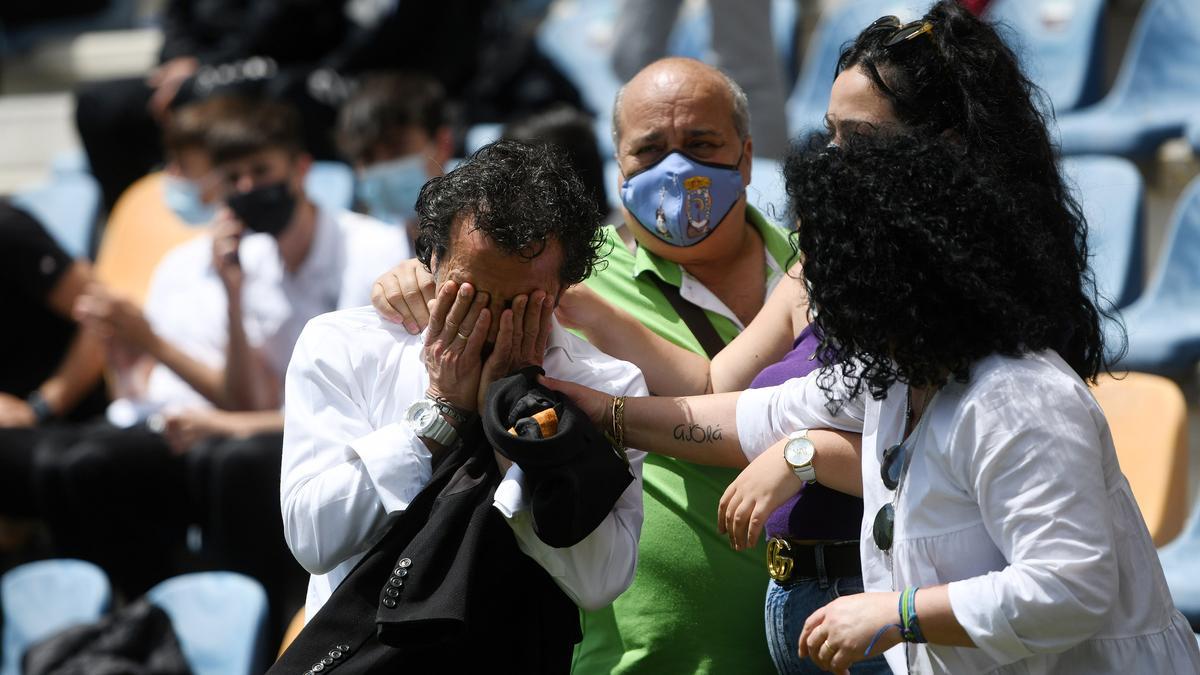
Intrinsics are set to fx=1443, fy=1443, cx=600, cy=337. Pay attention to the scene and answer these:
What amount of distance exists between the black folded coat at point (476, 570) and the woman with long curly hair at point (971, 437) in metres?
0.36

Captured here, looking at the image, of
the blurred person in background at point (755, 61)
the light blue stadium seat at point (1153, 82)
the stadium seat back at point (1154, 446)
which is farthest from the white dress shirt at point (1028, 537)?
the light blue stadium seat at point (1153, 82)

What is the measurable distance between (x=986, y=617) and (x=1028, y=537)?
0.36 ft

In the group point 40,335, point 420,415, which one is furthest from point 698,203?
point 40,335

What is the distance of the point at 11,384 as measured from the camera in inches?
198

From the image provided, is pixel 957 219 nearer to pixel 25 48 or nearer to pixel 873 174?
pixel 873 174

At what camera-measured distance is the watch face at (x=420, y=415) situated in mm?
2037

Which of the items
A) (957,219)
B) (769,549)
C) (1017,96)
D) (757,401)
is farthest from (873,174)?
(769,549)

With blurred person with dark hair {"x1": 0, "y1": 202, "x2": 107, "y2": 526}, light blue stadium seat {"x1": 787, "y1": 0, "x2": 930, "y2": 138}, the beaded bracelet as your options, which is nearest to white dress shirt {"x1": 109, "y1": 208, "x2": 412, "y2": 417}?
blurred person with dark hair {"x1": 0, "y1": 202, "x2": 107, "y2": 526}

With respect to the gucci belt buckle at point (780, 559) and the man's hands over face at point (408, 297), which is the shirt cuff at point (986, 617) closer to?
the gucci belt buckle at point (780, 559)

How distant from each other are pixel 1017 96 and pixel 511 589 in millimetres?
1004

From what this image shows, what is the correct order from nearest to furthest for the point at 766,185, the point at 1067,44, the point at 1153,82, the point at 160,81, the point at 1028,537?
the point at 1028,537 < the point at 766,185 < the point at 1153,82 < the point at 1067,44 < the point at 160,81

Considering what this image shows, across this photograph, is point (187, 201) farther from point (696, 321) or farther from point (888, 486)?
point (888, 486)

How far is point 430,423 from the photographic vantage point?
204 centimetres

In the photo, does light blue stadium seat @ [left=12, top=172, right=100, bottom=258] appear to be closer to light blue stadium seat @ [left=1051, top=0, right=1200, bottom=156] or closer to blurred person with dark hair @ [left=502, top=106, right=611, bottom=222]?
blurred person with dark hair @ [left=502, top=106, right=611, bottom=222]
